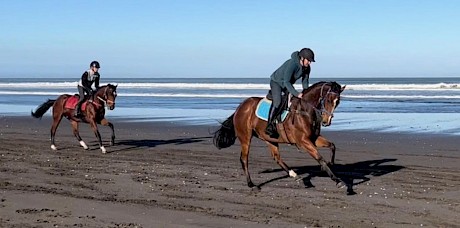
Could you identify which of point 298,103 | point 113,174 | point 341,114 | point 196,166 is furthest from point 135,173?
point 341,114

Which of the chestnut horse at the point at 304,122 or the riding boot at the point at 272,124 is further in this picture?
the riding boot at the point at 272,124

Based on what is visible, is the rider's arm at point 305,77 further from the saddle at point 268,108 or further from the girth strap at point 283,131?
the girth strap at point 283,131

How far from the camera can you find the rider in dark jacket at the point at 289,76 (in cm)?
1027

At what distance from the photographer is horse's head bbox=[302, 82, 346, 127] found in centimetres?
1013

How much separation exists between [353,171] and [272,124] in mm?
2602

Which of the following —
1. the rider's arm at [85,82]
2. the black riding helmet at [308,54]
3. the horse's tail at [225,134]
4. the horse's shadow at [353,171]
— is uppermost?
the black riding helmet at [308,54]

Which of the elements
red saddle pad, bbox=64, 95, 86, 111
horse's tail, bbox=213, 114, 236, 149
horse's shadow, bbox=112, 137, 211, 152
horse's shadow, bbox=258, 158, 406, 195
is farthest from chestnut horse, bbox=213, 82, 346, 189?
red saddle pad, bbox=64, 95, 86, 111

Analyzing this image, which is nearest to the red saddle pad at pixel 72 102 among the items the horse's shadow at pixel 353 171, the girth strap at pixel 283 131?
the horse's shadow at pixel 353 171

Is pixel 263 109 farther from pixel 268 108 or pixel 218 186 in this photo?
pixel 218 186

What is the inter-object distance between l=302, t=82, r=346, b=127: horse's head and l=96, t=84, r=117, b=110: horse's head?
7.33m

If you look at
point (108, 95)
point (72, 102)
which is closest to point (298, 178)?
point (108, 95)

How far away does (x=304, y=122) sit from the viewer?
34.6 ft

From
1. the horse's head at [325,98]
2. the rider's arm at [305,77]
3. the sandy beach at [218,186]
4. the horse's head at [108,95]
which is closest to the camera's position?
the sandy beach at [218,186]

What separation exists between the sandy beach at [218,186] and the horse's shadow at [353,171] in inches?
0.8
